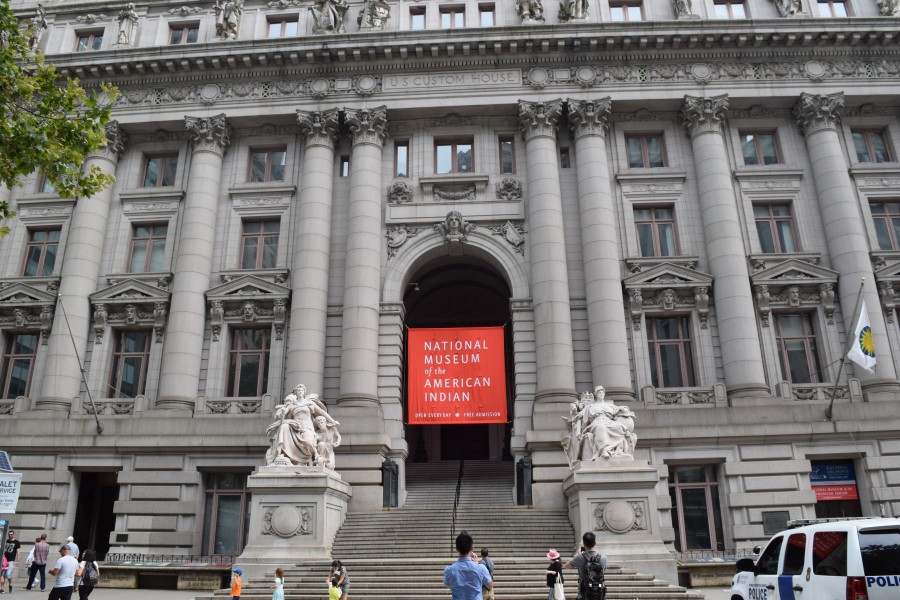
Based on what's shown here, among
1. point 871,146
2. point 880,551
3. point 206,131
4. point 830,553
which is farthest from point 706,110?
point 880,551

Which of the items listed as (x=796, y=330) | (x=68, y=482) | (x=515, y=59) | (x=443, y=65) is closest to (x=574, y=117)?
(x=515, y=59)

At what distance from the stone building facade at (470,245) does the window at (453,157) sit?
0.11m

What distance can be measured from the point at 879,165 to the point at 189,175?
31.1m

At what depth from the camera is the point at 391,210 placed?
31.2m

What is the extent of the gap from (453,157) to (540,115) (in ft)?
14.6

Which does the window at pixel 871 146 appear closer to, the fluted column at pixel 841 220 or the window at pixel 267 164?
the fluted column at pixel 841 220

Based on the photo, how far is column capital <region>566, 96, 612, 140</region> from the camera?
31016 mm

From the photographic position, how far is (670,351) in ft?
95.0

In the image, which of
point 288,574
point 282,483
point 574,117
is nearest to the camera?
point 288,574

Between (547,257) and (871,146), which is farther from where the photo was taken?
(871,146)

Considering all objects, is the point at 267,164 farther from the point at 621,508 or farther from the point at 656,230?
the point at 621,508

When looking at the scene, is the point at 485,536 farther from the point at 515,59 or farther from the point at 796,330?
the point at 515,59

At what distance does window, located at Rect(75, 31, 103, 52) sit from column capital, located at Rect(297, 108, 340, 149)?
41.3ft

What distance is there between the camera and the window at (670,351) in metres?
28.5
